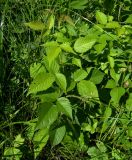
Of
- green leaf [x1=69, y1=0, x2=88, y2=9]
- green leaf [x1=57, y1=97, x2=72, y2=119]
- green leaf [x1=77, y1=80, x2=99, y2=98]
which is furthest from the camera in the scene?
green leaf [x1=69, y1=0, x2=88, y2=9]

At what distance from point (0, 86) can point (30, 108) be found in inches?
8.1

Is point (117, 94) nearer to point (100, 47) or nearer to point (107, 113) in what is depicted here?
point (107, 113)

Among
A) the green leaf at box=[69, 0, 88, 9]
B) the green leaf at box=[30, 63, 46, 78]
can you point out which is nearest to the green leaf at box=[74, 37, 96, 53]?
the green leaf at box=[30, 63, 46, 78]

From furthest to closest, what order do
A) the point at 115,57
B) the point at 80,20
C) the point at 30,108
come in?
the point at 80,20, the point at 30,108, the point at 115,57

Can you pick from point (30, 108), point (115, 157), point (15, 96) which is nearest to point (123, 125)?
point (115, 157)

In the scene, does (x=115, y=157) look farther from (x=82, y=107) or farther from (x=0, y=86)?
(x=0, y=86)

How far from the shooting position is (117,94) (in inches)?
68.9

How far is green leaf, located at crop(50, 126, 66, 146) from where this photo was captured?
1.67 m

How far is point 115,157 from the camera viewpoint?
180 centimetres

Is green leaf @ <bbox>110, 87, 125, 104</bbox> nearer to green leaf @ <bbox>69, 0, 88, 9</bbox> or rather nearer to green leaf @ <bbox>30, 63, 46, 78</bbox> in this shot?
green leaf @ <bbox>30, 63, 46, 78</bbox>

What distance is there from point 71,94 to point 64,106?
0.60ft

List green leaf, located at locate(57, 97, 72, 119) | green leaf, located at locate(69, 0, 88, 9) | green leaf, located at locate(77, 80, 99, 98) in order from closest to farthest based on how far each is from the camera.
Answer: green leaf, located at locate(57, 97, 72, 119)
green leaf, located at locate(77, 80, 99, 98)
green leaf, located at locate(69, 0, 88, 9)

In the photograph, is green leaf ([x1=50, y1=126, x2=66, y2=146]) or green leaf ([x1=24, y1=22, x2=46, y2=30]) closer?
green leaf ([x1=50, y1=126, x2=66, y2=146])

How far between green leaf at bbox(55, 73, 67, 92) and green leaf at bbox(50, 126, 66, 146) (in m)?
0.20
